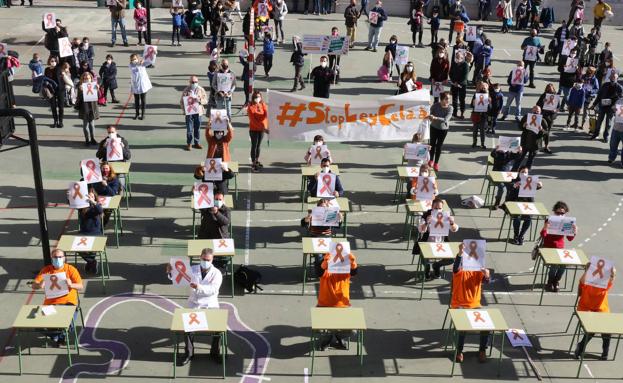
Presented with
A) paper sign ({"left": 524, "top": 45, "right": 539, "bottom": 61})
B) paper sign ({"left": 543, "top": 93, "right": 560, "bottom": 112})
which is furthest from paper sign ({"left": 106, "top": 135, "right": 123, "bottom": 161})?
paper sign ({"left": 524, "top": 45, "right": 539, "bottom": 61})

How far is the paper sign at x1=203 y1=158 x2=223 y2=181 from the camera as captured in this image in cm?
1847

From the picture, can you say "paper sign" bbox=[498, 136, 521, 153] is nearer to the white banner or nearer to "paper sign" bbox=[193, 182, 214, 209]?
the white banner

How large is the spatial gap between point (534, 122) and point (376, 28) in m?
14.9

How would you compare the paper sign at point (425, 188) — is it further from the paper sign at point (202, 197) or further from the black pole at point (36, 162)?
the black pole at point (36, 162)

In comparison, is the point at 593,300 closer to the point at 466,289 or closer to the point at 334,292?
the point at 466,289

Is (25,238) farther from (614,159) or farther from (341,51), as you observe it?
(614,159)

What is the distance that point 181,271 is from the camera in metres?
14.1

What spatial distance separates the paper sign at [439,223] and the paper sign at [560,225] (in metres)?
2.08

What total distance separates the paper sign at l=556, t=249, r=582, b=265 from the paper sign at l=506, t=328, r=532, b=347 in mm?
1981

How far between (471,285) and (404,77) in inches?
461

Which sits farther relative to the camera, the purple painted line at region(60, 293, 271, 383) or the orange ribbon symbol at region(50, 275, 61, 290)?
the orange ribbon symbol at region(50, 275, 61, 290)

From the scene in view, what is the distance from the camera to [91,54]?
28875 mm

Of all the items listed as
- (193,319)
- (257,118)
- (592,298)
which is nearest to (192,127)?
(257,118)

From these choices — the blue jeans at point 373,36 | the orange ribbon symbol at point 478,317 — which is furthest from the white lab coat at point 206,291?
the blue jeans at point 373,36
